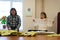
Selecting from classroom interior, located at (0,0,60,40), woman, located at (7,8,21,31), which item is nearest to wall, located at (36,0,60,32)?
classroom interior, located at (0,0,60,40)

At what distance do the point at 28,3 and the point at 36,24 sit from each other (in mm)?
866

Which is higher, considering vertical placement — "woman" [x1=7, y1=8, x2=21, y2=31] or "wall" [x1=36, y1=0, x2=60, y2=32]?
"wall" [x1=36, y1=0, x2=60, y2=32]

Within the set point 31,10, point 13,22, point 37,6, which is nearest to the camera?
point 13,22

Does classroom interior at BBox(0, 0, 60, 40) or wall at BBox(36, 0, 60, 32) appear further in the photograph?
A: wall at BBox(36, 0, 60, 32)

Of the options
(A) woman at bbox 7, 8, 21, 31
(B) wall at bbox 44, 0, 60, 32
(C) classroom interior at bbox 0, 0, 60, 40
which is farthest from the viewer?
(B) wall at bbox 44, 0, 60, 32

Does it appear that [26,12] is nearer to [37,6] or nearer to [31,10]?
[31,10]

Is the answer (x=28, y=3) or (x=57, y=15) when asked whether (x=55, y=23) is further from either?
(x=28, y=3)

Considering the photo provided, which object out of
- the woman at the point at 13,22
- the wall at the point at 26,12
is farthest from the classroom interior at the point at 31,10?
the woman at the point at 13,22

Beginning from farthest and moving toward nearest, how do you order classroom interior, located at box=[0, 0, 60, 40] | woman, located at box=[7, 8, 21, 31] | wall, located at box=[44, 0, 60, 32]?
wall, located at box=[44, 0, 60, 32]
classroom interior, located at box=[0, 0, 60, 40]
woman, located at box=[7, 8, 21, 31]

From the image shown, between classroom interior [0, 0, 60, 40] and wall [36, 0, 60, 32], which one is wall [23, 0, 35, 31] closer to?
classroom interior [0, 0, 60, 40]

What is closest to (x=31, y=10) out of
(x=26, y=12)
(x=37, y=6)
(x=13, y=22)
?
(x=26, y=12)

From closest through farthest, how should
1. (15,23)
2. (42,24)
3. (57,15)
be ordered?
(15,23) < (42,24) < (57,15)

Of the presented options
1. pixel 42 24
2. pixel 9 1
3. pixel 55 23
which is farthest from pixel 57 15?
pixel 9 1

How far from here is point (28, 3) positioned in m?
5.13
